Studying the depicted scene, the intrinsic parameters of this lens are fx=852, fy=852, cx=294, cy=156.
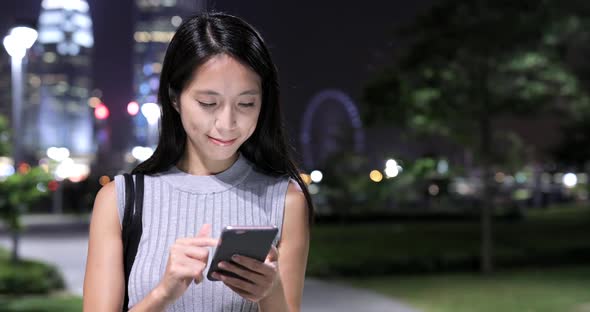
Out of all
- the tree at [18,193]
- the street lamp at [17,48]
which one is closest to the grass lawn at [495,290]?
the tree at [18,193]

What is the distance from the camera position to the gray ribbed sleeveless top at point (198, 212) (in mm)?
1992

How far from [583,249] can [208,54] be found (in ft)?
57.0

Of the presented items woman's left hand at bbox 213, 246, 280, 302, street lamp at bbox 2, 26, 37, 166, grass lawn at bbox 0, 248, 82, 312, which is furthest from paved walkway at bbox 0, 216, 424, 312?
→ woman's left hand at bbox 213, 246, 280, 302

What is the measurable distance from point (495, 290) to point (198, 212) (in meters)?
11.9

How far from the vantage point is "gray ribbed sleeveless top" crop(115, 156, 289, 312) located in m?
1.99

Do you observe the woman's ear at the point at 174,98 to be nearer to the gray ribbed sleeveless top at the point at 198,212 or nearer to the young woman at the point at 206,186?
the young woman at the point at 206,186

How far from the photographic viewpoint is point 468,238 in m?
21.6

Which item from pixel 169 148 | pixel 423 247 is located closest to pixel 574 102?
pixel 423 247

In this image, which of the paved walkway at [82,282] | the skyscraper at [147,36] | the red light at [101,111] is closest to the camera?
the paved walkway at [82,282]

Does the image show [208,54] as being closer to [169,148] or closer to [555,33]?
[169,148]

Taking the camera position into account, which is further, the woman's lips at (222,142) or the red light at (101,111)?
the red light at (101,111)

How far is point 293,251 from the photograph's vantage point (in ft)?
6.75

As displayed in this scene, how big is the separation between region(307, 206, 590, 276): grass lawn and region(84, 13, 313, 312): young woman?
535 inches

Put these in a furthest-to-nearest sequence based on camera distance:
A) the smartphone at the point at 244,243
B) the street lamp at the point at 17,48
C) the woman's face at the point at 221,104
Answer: the street lamp at the point at 17,48
the woman's face at the point at 221,104
the smartphone at the point at 244,243
